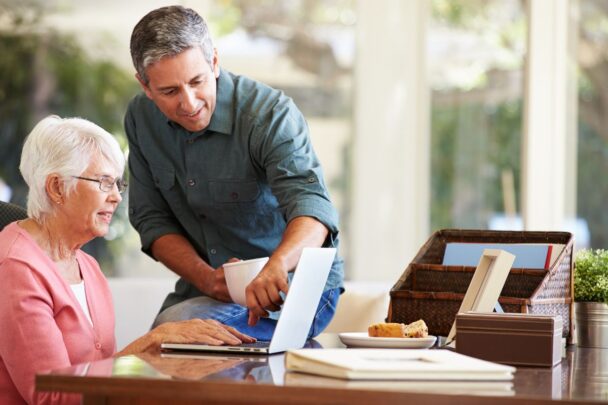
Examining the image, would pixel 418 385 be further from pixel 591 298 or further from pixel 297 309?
pixel 591 298

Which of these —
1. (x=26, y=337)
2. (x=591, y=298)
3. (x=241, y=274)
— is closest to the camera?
(x=26, y=337)

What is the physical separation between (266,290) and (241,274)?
0.10 m

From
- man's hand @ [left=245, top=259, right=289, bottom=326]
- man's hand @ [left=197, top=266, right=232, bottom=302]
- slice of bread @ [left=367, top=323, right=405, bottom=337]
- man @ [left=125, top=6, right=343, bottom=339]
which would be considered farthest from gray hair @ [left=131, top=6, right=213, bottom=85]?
slice of bread @ [left=367, top=323, right=405, bottom=337]

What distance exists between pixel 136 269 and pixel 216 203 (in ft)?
8.77

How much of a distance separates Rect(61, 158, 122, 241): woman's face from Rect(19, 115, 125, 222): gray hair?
0.02 m

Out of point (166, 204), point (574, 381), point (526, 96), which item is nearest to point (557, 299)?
point (574, 381)

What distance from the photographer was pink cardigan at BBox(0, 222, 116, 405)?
74.9 inches

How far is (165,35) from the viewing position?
7.86 ft

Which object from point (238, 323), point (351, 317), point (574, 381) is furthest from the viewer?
point (351, 317)

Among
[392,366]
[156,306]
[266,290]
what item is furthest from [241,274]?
Result: [156,306]

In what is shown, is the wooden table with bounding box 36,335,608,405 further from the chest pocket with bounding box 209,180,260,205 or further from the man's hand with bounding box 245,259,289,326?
the chest pocket with bounding box 209,180,260,205

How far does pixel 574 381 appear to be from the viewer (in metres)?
1.48

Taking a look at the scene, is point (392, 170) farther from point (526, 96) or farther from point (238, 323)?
point (238, 323)

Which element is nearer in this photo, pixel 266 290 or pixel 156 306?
pixel 266 290
